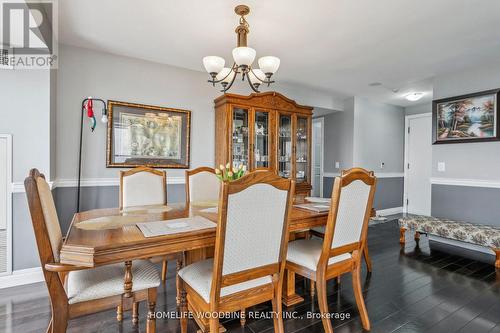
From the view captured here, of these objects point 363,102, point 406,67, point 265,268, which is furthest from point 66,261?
point 363,102

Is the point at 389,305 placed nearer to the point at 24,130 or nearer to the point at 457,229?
the point at 457,229

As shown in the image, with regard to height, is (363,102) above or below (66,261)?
above

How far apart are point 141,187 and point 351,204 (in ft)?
5.94

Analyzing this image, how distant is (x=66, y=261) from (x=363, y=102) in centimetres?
528

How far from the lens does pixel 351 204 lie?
1.69 meters

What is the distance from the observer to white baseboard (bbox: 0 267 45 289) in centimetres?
229

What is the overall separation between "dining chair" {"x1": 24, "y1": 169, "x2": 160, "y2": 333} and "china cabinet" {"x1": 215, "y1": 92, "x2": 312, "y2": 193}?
2.17 meters

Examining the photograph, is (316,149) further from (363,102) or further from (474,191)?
(474,191)

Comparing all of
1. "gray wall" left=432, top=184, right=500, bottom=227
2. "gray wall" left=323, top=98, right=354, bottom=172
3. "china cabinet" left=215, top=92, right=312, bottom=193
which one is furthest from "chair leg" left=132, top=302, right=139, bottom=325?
"gray wall" left=323, top=98, right=354, bottom=172

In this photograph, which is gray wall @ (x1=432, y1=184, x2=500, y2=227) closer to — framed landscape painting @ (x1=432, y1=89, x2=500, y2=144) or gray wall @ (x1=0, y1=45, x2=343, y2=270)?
framed landscape painting @ (x1=432, y1=89, x2=500, y2=144)

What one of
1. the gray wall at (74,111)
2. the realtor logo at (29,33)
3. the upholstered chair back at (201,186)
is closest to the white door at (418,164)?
the gray wall at (74,111)

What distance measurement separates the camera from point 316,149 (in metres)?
5.84

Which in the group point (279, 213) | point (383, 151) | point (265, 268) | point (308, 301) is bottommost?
point (308, 301)

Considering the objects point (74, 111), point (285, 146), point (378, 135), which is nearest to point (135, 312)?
point (74, 111)
